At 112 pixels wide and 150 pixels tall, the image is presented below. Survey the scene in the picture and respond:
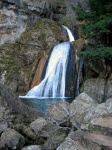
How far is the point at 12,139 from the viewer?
652 centimetres

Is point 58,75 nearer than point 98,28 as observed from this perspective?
No

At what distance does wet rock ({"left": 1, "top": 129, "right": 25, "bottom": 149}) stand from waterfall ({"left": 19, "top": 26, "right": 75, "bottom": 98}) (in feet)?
43.0

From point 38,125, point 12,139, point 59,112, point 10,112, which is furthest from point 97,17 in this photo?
point 12,139

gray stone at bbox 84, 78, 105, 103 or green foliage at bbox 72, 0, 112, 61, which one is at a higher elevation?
green foliage at bbox 72, 0, 112, 61

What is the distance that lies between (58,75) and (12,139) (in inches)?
564

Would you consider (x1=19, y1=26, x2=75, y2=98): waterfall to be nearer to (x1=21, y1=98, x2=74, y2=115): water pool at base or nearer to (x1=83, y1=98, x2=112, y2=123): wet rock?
(x1=21, y1=98, x2=74, y2=115): water pool at base

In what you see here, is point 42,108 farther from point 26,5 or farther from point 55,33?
point 26,5

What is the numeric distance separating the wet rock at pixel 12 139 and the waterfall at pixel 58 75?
43.0ft

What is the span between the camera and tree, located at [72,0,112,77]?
13.0 m

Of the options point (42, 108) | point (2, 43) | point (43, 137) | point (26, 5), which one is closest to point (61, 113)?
point (43, 137)

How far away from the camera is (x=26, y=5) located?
25672 millimetres

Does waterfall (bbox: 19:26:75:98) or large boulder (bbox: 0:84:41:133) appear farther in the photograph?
waterfall (bbox: 19:26:75:98)

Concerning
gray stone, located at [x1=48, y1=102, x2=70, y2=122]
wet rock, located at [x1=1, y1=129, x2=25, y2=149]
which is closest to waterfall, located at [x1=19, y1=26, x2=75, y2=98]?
gray stone, located at [x1=48, y1=102, x2=70, y2=122]

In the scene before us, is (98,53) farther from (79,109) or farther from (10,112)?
(10,112)
